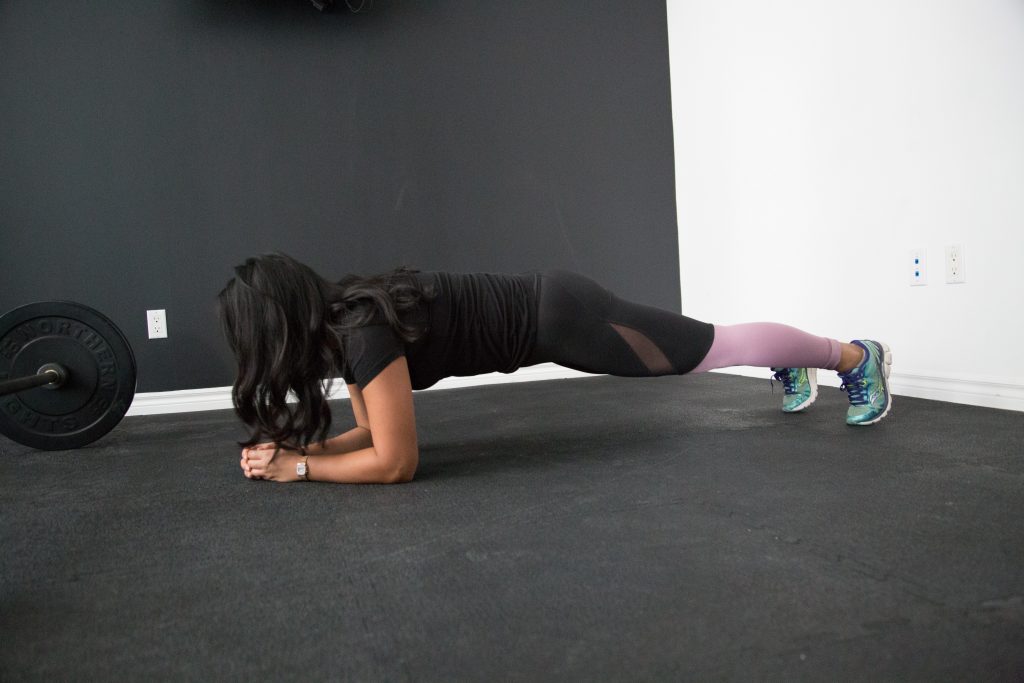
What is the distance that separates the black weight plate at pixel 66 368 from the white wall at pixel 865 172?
2560 mm

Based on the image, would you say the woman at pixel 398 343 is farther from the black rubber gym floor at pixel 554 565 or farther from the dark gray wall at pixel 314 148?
the dark gray wall at pixel 314 148

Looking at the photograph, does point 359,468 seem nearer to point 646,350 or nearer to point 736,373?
point 646,350

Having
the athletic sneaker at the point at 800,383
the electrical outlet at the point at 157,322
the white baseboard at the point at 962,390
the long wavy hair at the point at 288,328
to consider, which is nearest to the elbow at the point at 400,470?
the long wavy hair at the point at 288,328

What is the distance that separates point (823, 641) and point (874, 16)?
98.2 inches

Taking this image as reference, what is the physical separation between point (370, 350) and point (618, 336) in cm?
57

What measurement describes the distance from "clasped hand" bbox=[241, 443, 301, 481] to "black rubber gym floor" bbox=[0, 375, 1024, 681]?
5 cm

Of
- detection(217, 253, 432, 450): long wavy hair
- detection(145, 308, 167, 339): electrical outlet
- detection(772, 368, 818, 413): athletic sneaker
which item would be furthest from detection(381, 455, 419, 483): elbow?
detection(145, 308, 167, 339): electrical outlet

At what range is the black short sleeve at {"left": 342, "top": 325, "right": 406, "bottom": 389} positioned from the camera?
1.44 metres

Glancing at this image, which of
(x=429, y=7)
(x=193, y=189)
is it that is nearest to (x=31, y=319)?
(x=193, y=189)

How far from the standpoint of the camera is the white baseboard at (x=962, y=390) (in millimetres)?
2160

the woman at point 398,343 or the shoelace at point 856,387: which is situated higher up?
the woman at point 398,343

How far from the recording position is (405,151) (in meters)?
3.63

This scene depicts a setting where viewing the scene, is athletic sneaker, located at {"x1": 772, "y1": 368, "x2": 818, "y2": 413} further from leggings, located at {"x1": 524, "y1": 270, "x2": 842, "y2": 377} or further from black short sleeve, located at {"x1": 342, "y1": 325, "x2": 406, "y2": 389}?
black short sleeve, located at {"x1": 342, "y1": 325, "x2": 406, "y2": 389}

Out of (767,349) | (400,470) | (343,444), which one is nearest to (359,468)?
(400,470)
